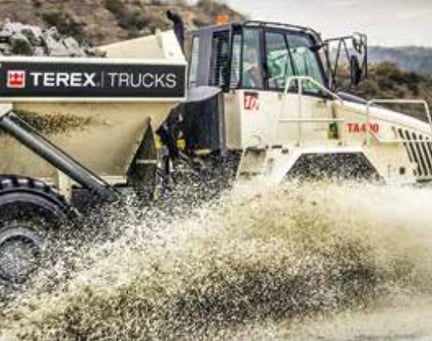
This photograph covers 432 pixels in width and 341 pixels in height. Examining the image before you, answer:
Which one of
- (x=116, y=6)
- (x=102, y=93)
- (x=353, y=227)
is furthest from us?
(x=116, y=6)

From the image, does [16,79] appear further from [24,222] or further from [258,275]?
[258,275]

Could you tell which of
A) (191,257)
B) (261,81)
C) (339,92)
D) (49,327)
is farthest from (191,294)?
Answer: (339,92)

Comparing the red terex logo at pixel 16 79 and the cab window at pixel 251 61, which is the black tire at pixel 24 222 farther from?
the cab window at pixel 251 61

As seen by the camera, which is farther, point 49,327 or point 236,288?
point 236,288

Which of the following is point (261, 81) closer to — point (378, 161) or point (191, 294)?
point (378, 161)

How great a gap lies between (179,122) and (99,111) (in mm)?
1726

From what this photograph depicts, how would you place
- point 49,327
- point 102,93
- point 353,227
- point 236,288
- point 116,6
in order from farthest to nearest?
point 116,6 < point 353,227 < point 236,288 < point 102,93 < point 49,327

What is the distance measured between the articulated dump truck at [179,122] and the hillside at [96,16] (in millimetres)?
20032

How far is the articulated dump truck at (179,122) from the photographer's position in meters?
8.39

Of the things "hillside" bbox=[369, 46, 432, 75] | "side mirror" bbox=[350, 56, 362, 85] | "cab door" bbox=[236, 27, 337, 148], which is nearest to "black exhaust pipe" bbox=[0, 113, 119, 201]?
"cab door" bbox=[236, 27, 337, 148]

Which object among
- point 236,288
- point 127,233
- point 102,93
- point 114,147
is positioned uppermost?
point 102,93

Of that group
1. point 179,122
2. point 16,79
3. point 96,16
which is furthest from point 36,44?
point 96,16

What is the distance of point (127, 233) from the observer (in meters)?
8.75

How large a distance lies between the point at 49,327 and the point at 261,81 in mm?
3885
